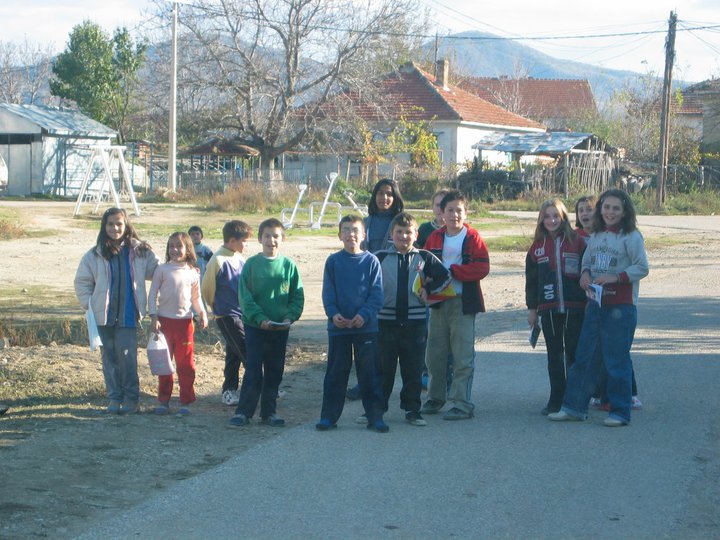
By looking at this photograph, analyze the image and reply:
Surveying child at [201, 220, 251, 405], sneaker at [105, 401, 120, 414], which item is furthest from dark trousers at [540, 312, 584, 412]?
sneaker at [105, 401, 120, 414]

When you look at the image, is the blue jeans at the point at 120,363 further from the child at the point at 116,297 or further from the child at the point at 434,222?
the child at the point at 434,222

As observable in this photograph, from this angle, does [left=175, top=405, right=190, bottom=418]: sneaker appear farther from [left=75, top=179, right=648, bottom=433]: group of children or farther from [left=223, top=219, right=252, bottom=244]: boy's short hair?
[left=223, top=219, right=252, bottom=244]: boy's short hair

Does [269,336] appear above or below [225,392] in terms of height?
above

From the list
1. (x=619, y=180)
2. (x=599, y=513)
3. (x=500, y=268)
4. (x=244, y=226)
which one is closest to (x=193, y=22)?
(x=619, y=180)

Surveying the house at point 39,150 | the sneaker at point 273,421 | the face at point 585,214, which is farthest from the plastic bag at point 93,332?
the house at point 39,150

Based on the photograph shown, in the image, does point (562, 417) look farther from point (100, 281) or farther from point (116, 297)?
point (100, 281)

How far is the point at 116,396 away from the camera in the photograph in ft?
23.9

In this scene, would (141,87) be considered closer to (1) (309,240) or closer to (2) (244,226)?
(1) (309,240)

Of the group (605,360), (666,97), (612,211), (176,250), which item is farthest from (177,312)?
(666,97)

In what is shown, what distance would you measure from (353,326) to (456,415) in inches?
42.2

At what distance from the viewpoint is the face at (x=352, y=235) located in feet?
22.6

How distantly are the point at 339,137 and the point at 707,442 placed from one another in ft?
131

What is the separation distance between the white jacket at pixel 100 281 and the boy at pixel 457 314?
218 centimetres

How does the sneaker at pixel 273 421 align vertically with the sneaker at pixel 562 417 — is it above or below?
below
